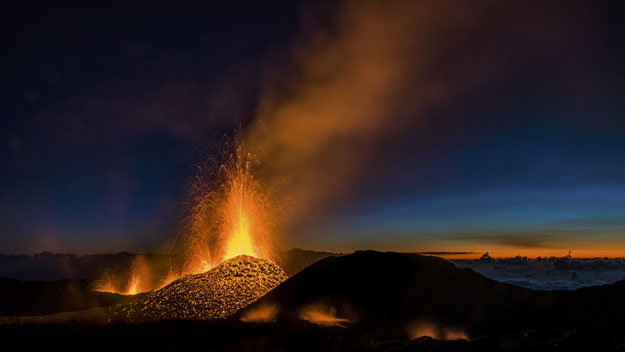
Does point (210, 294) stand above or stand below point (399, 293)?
above

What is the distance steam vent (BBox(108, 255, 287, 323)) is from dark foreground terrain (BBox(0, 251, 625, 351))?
3.69 meters

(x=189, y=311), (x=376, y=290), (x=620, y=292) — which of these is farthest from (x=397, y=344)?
(x=620, y=292)

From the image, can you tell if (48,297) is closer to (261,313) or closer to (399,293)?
(261,313)

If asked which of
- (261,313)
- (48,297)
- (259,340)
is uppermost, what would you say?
Result: (259,340)

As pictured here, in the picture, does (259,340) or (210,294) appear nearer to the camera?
(259,340)

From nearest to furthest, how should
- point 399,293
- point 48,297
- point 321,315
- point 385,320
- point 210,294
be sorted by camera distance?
1. point 385,320
2. point 321,315
3. point 399,293
4. point 210,294
5. point 48,297

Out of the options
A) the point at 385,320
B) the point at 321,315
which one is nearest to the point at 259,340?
the point at 321,315

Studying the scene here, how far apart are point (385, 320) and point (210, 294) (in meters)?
16.9

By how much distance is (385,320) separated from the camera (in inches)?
1293

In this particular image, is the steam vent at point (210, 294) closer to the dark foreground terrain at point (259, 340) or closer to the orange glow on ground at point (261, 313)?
the orange glow on ground at point (261, 313)

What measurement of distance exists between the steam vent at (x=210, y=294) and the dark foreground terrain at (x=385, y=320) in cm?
369

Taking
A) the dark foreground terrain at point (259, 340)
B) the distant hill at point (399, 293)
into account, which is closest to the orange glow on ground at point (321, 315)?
the distant hill at point (399, 293)

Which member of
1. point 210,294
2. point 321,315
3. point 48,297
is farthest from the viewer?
point 48,297

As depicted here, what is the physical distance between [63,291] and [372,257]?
82454 millimetres
